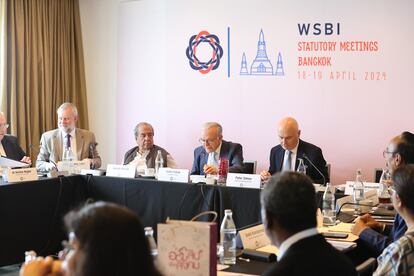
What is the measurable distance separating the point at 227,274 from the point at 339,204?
155 cm

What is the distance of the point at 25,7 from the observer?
255 inches

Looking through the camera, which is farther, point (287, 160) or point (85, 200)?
point (287, 160)

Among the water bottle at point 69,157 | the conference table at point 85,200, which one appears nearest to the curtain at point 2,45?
the water bottle at point 69,157

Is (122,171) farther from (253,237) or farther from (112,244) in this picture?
(112,244)

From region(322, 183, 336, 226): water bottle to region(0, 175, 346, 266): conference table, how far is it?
613 millimetres

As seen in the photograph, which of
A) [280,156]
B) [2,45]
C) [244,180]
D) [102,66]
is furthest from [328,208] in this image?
[102,66]

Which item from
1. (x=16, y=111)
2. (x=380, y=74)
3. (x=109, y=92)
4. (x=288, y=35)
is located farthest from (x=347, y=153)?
(x=16, y=111)

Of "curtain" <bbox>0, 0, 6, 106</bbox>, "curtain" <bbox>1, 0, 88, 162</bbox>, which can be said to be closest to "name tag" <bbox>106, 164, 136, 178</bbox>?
"curtain" <bbox>1, 0, 88, 162</bbox>

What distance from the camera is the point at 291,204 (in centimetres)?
181

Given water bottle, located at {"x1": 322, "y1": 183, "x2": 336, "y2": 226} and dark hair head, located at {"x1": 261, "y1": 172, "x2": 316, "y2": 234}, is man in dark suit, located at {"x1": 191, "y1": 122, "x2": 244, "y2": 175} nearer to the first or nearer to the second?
water bottle, located at {"x1": 322, "y1": 183, "x2": 336, "y2": 226}

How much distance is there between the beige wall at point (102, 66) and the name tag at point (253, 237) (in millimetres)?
4494

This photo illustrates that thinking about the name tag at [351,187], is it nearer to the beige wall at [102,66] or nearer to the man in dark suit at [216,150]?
the man in dark suit at [216,150]

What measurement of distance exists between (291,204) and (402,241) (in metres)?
0.67

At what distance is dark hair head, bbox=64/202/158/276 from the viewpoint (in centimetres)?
118
